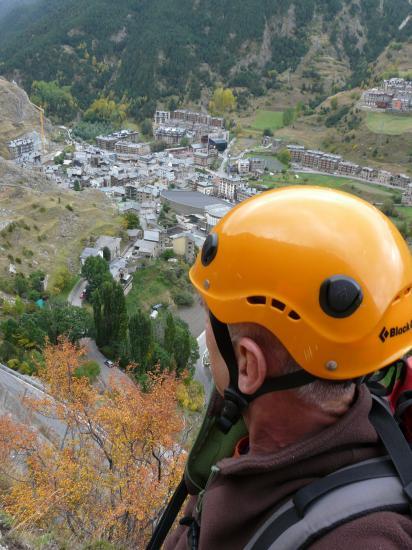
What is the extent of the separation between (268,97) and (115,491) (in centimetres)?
6953

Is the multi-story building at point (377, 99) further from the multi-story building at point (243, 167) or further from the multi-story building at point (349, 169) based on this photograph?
the multi-story building at point (243, 167)

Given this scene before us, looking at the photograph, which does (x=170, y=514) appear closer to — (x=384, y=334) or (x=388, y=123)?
(x=384, y=334)

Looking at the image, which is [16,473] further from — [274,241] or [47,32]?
[47,32]

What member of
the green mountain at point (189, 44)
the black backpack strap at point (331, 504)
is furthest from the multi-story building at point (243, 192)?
the black backpack strap at point (331, 504)

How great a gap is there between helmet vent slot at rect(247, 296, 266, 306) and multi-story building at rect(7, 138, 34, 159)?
43383 millimetres

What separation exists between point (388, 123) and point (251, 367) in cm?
5632

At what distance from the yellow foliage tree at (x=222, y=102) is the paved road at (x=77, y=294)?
50.0 metres

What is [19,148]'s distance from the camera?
1598 inches

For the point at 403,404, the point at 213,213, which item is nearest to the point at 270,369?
the point at 403,404

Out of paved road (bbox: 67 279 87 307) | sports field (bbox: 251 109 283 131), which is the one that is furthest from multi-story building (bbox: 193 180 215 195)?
sports field (bbox: 251 109 283 131)

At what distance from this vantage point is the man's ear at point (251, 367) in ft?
3.72

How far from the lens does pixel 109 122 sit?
196 ft

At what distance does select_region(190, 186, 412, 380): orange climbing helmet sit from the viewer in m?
1.10

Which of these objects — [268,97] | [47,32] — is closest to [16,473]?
[268,97]
